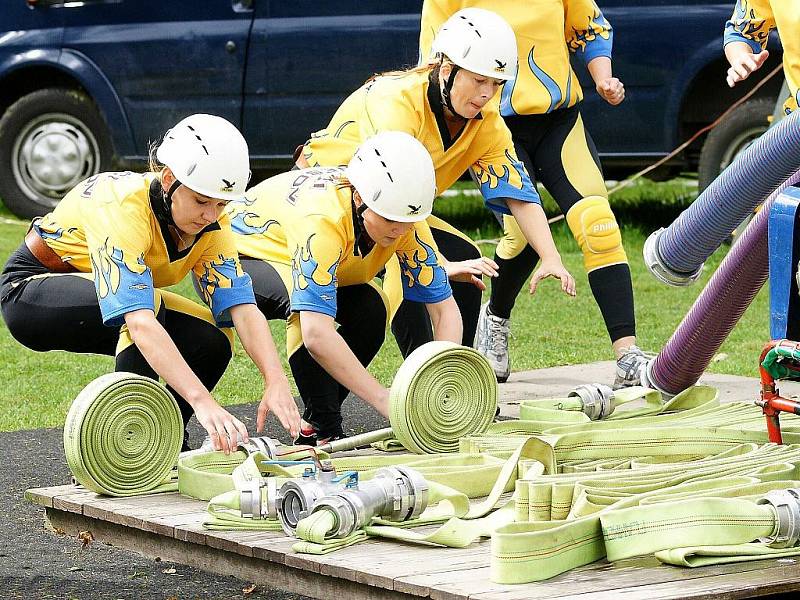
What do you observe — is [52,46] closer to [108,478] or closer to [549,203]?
[549,203]

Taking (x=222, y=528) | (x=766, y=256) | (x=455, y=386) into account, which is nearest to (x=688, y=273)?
(x=766, y=256)

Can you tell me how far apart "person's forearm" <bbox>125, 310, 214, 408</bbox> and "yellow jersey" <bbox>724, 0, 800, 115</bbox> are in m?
2.48

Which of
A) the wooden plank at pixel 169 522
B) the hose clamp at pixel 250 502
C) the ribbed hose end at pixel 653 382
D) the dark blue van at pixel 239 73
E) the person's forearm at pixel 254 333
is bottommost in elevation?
the wooden plank at pixel 169 522

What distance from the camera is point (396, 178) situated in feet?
16.5

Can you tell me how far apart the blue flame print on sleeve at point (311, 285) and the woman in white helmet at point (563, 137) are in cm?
159

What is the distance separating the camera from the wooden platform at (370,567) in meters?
3.78

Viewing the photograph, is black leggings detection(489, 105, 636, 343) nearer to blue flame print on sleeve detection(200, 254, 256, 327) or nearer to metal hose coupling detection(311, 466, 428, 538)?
blue flame print on sleeve detection(200, 254, 256, 327)

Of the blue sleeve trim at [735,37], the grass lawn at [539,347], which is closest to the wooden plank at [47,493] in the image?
the grass lawn at [539,347]

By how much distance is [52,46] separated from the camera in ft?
40.6

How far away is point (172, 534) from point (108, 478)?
0.41 meters

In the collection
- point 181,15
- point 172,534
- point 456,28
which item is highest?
point 181,15

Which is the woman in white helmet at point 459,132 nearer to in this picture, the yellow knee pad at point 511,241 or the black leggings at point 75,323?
the yellow knee pad at point 511,241

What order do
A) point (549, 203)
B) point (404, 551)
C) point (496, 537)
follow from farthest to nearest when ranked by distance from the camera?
point (549, 203), point (404, 551), point (496, 537)

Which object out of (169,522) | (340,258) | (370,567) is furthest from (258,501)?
(340,258)
